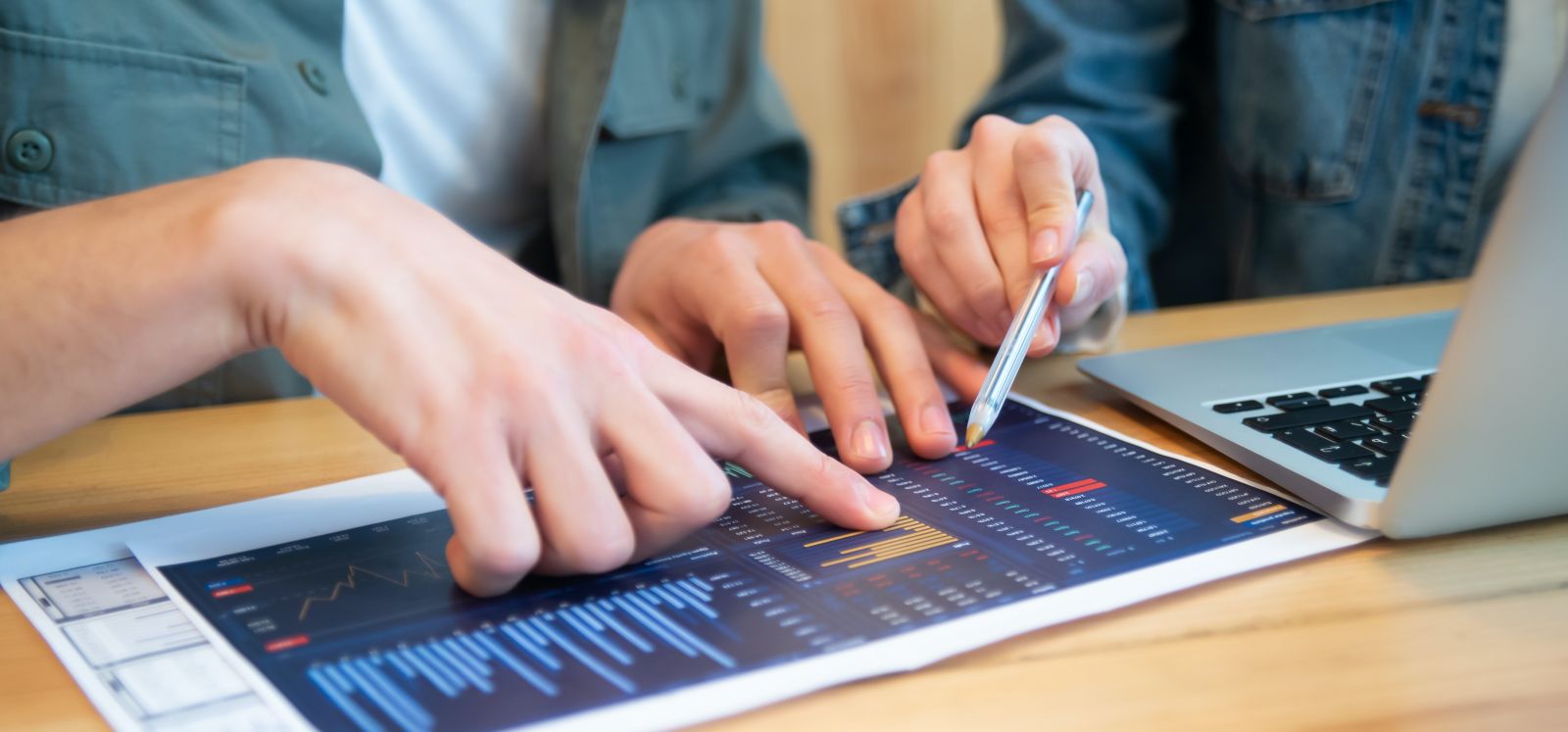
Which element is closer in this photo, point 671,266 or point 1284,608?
point 1284,608

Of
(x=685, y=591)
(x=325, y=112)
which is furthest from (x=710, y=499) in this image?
(x=325, y=112)

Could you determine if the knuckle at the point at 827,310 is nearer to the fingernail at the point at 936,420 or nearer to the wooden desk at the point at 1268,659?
the fingernail at the point at 936,420

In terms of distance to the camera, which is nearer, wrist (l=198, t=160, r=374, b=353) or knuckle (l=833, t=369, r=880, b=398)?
wrist (l=198, t=160, r=374, b=353)

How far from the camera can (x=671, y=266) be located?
68 centimetres

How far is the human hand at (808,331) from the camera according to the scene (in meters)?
0.56

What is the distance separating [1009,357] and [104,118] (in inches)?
22.0

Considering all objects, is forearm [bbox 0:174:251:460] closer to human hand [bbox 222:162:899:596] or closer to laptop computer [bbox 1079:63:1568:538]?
human hand [bbox 222:162:899:596]

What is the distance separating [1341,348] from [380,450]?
536 millimetres

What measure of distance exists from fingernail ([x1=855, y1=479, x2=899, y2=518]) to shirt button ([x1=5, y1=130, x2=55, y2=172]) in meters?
0.55

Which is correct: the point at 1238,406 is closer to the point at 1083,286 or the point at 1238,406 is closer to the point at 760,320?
the point at 1083,286

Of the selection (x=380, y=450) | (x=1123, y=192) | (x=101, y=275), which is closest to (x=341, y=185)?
(x=101, y=275)

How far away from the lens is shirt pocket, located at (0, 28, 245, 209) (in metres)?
0.68

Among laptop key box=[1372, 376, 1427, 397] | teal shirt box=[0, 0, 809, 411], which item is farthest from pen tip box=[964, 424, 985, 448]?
teal shirt box=[0, 0, 809, 411]

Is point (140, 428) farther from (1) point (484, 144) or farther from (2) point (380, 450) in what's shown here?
(1) point (484, 144)
